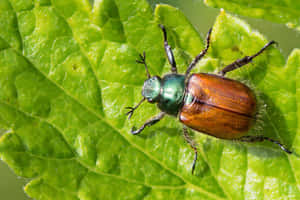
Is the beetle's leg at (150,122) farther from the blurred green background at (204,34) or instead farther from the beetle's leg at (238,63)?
the blurred green background at (204,34)

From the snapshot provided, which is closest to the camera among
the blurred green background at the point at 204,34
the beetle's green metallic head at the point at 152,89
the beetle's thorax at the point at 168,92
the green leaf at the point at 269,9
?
the green leaf at the point at 269,9

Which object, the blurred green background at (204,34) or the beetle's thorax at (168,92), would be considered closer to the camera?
the beetle's thorax at (168,92)

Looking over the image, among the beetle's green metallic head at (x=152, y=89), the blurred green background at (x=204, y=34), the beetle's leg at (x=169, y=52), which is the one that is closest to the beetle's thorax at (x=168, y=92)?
the beetle's green metallic head at (x=152, y=89)

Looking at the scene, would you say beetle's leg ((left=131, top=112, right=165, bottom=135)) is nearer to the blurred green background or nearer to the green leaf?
the green leaf

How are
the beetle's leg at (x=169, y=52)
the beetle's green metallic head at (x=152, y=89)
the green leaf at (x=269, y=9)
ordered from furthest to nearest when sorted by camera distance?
1. the beetle's green metallic head at (x=152, y=89)
2. the beetle's leg at (x=169, y=52)
3. the green leaf at (x=269, y=9)

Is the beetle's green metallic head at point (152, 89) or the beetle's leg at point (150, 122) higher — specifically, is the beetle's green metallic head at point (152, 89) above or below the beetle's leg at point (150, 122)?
above

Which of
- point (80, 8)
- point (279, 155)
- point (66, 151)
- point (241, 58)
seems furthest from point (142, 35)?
point (279, 155)

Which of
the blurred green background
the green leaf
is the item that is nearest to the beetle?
the green leaf

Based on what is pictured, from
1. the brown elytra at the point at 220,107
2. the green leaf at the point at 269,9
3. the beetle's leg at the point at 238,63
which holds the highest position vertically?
the green leaf at the point at 269,9
